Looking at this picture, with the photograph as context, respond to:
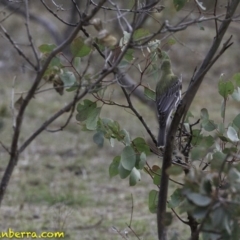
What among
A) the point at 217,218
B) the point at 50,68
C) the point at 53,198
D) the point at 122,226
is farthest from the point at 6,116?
the point at 217,218

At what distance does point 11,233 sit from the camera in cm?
421

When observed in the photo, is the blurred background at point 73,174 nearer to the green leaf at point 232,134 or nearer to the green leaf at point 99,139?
the green leaf at point 99,139

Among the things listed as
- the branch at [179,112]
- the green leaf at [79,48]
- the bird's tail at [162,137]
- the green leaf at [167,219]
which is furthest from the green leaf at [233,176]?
the bird's tail at [162,137]

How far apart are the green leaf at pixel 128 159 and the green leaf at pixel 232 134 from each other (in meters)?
0.39

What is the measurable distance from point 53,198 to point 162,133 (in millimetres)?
1967

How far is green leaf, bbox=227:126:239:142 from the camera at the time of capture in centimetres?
257

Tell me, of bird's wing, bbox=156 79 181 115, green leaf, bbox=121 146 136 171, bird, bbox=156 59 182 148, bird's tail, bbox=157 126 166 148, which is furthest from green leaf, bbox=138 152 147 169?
bird's wing, bbox=156 79 181 115

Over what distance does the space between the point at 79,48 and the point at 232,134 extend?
0.65 meters

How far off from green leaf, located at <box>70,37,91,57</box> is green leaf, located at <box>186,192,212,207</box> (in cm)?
73

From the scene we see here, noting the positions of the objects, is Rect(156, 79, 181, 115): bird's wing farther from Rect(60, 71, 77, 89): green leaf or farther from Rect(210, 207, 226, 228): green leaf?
Rect(210, 207, 226, 228): green leaf

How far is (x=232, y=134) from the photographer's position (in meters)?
2.60

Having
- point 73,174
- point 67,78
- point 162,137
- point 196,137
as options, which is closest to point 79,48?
point 67,78

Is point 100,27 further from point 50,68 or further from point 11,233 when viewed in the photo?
Answer: point 11,233

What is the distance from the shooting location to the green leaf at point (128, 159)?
8.91 feet
